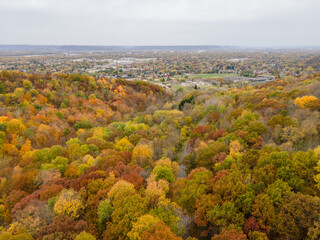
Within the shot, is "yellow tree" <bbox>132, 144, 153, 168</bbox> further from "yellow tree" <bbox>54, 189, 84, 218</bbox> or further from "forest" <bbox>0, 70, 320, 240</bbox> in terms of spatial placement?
"yellow tree" <bbox>54, 189, 84, 218</bbox>

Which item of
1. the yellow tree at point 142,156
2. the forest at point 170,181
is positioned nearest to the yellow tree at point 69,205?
the forest at point 170,181

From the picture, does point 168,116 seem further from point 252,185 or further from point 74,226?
point 74,226

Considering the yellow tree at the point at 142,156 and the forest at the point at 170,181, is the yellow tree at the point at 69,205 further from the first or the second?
the yellow tree at the point at 142,156

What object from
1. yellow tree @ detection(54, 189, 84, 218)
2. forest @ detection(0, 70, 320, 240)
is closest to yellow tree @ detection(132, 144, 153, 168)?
forest @ detection(0, 70, 320, 240)

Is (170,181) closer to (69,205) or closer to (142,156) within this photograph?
(142,156)

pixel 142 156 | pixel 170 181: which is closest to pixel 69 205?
pixel 170 181

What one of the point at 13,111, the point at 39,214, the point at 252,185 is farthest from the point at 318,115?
the point at 13,111

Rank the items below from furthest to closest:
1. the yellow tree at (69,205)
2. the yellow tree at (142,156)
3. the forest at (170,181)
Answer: the yellow tree at (142,156), the yellow tree at (69,205), the forest at (170,181)

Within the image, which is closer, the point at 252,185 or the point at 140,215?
the point at 140,215
